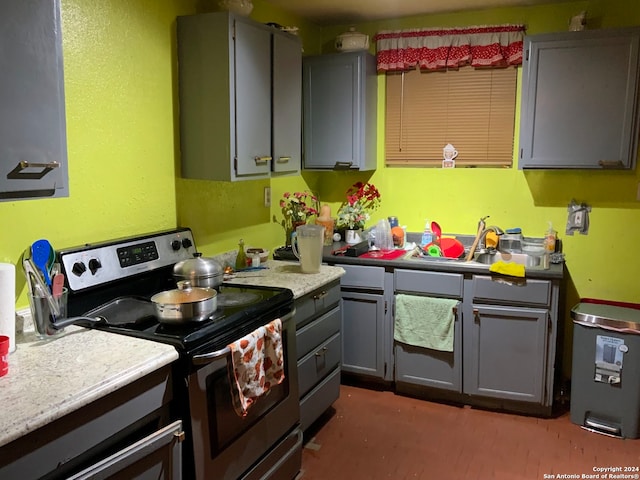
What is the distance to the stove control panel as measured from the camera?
2021 millimetres

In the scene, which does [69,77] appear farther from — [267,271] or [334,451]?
[334,451]

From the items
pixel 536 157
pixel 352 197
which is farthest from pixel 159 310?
pixel 536 157

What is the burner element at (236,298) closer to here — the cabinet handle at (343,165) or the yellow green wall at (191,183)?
the yellow green wall at (191,183)

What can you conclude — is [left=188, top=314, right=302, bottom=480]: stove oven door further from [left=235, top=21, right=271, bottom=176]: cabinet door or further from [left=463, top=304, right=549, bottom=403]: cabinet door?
[left=463, top=304, right=549, bottom=403]: cabinet door

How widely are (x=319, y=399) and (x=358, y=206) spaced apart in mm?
1388

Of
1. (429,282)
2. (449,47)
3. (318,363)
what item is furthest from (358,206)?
(318,363)

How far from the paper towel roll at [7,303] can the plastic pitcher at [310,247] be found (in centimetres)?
144

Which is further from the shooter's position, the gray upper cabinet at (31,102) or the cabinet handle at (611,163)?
the cabinet handle at (611,163)

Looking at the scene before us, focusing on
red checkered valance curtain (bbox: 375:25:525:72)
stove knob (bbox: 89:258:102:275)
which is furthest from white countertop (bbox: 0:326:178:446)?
red checkered valance curtain (bbox: 375:25:525:72)

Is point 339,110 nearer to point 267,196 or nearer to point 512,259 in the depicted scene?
point 267,196

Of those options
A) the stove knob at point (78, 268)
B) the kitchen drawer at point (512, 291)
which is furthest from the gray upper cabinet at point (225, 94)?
the kitchen drawer at point (512, 291)

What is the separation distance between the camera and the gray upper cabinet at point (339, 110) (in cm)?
344

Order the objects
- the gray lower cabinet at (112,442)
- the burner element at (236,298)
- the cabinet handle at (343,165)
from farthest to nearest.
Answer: the cabinet handle at (343,165)
the burner element at (236,298)
the gray lower cabinet at (112,442)

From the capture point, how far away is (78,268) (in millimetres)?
2025
